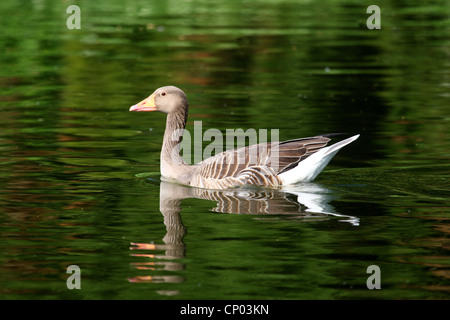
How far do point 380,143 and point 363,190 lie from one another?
137 inches

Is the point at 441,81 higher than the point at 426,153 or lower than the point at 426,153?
higher

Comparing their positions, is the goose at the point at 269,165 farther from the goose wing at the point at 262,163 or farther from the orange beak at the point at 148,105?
the orange beak at the point at 148,105

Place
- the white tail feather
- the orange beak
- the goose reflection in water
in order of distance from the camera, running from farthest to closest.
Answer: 1. the orange beak
2. the white tail feather
3. the goose reflection in water

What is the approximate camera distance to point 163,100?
13.9m

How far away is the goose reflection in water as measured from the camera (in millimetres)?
9406

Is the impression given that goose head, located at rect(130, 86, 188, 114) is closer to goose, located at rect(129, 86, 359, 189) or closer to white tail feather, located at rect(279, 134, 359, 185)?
goose, located at rect(129, 86, 359, 189)

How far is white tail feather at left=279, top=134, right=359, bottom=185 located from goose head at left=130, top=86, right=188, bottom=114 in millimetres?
2310

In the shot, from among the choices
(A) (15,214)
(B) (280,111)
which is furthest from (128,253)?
(B) (280,111)

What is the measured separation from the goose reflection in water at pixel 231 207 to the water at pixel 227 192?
3 cm

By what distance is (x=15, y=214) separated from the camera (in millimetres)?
11258

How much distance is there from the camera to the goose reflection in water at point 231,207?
30.9 ft

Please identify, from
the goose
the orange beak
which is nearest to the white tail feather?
the goose

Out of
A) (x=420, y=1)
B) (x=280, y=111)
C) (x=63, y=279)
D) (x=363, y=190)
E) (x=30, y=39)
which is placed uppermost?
(x=420, y=1)

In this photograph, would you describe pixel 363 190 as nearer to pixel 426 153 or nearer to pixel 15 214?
pixel 426 153
